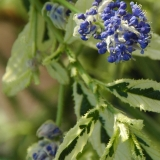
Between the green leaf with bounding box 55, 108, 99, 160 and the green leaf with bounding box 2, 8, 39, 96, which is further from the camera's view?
the green leaf with bounding box 2, 8, 39, 96

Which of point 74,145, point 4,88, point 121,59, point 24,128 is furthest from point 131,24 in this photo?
point 24,128

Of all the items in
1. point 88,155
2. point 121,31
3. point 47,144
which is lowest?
point 88,155

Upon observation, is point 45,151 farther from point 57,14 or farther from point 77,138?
point 57,14

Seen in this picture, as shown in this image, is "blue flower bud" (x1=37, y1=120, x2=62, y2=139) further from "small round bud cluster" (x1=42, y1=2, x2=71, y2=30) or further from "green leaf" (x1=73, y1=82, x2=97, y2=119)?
"small round bud cluster" (x1=42, y1=2, x2=71, y2=30)

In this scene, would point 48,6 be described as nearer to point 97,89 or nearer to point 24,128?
point 97,89

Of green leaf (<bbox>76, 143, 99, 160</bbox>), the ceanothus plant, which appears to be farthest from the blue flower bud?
green leaf (<bbox>76, 143, 99, 160</bbox>)

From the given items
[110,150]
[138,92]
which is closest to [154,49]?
[138,92]

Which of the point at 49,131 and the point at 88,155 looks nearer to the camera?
the point at 49,131
